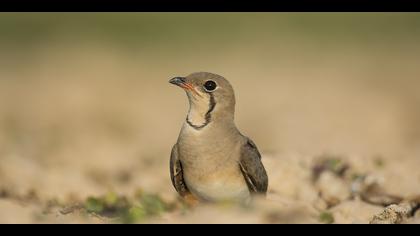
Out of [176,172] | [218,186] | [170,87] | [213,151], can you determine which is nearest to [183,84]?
[213,151]

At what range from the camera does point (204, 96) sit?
584 centimetres

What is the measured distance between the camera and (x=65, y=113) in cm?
1113

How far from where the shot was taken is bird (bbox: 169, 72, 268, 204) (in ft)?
18.8

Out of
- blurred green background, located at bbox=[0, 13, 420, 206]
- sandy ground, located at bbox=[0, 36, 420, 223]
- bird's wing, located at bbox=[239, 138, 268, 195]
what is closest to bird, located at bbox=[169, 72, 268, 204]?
bird's wing, located at bbox=[239, 138, 268, 195]

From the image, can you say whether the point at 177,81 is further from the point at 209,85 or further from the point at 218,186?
the point at 218,186

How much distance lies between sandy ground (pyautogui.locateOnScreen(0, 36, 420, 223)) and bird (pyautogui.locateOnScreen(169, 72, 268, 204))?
9.2 inches

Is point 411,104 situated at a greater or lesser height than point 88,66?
lesser

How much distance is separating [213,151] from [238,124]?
15.9 ft

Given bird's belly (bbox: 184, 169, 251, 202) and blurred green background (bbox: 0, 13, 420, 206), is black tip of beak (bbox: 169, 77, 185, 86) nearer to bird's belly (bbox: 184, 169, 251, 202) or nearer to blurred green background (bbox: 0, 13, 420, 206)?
bird's belly (bbox: 184, 169, 251, 202)

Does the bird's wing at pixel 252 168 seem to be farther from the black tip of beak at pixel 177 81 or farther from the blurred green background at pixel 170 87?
the blurred green background at pixel 170 87

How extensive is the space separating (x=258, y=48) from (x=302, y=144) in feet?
20.5

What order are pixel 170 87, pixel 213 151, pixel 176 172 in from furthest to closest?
1. pixel 170 87
2. pixel 176 172
3. pixel 213 151
